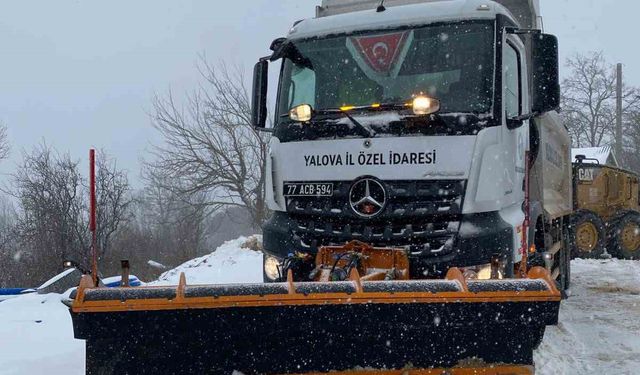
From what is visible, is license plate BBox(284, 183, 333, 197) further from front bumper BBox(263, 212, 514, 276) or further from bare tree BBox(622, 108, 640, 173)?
bare tree BBox(622, 108, 640, 173)

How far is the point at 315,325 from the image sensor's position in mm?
3146

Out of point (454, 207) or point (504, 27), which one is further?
point (504, 27)

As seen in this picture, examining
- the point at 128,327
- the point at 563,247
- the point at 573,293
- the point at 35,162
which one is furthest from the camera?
the point at 35,162

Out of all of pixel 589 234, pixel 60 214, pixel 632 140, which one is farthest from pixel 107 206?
pixel 632 140

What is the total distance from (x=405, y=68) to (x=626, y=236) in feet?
51.0

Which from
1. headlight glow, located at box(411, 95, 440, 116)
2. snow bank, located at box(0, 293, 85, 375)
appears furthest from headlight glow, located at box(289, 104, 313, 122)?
snow bank, located at box(0, 293, 85, 375)

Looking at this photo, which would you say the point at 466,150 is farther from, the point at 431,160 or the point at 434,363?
the point at 434,363

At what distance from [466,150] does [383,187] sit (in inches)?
24.8

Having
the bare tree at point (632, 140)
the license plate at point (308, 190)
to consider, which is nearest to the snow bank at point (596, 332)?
the license plate at point (308, 190)

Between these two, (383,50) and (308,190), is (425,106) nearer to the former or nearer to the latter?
(383,50)

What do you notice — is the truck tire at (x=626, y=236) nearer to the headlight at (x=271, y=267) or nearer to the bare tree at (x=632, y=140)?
the headlight at (x=271, y=267)

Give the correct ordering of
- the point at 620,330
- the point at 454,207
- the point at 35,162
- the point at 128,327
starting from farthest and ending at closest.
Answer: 1. the point at 35,162
2. the point at 620,330
3. the point at 454,207
4. the point at 128,327

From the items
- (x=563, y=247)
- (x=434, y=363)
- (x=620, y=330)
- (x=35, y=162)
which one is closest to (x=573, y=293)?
(x=563, y=247)

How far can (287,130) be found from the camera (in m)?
4.98
